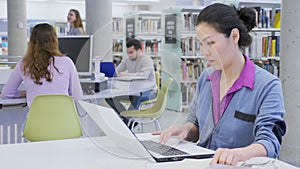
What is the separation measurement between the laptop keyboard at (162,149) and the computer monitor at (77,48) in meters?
1.84

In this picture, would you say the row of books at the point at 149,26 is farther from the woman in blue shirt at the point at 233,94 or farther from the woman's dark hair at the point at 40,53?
the woman's dark hair at the point at 40,53

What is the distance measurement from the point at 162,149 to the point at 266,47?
4.43 metres

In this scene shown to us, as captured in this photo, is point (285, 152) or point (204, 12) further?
point (285, 152)

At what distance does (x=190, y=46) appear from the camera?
1.68 metres

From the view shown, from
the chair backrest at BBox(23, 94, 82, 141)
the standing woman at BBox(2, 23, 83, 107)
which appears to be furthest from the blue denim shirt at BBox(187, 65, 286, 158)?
the standing woman at BBox(2, 23, 83, 107)

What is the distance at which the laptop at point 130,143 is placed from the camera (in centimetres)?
137

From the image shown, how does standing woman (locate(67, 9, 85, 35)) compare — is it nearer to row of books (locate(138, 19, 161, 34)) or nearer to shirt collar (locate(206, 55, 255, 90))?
row of books (locate(138, 19, 161, 34))

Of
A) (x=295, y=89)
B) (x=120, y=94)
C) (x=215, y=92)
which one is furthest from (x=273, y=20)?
(x=215, y=92)

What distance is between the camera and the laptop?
53.8 inches

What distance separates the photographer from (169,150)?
1468 mm

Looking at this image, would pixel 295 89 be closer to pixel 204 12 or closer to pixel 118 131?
pixel 204 12

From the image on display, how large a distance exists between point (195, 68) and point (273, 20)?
13.9 feet

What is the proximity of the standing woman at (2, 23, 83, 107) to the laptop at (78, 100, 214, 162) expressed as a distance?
4.14 feet

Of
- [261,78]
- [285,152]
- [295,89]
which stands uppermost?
[261,78]
